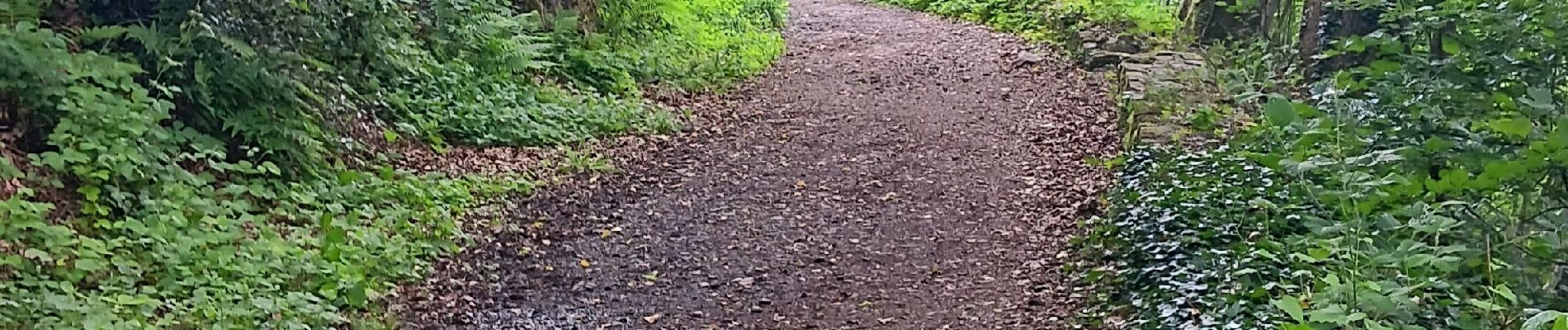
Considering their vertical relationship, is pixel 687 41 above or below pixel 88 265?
below

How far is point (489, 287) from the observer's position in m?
6.34

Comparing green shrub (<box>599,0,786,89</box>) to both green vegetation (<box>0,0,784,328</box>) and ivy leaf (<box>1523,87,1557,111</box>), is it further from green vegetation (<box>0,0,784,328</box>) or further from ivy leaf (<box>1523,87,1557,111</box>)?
ivy leaf (<box>1523,87,1557,111</box>)

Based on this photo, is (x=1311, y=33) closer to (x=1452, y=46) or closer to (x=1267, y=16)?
(x=1267, y=16)

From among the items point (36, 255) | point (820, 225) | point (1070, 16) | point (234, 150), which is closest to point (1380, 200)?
point (820, 225)

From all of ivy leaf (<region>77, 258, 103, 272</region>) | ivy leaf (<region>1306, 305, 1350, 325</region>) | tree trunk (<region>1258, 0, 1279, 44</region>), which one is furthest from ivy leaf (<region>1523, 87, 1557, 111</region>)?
tree trunk (<region>1258, 0, 1279, 44</region>)

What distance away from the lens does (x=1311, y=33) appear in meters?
9.04

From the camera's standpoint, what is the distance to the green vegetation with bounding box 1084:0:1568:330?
141 inches

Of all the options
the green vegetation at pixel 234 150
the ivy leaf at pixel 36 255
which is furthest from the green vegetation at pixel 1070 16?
the ivy leaf at pixel 36 255

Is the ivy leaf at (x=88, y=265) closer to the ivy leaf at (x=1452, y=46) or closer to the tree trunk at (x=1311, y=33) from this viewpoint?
the ivy leaf at (x=1452, y=46)

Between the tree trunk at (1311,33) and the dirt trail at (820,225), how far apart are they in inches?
53.6

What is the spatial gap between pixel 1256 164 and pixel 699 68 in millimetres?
7248

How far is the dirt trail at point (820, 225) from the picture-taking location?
237 inches

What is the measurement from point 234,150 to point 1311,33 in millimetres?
6919

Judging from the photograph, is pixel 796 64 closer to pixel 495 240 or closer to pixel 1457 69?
pixel 495 240
